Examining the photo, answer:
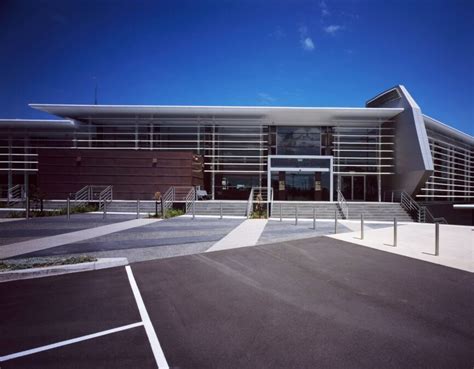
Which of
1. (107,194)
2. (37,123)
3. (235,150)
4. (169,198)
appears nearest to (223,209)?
(169,198)

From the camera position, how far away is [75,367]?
265 cm

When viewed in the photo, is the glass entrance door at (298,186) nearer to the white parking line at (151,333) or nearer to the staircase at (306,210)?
the staircase at (306,210)

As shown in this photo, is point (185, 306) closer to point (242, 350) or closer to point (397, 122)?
point (242, 350)

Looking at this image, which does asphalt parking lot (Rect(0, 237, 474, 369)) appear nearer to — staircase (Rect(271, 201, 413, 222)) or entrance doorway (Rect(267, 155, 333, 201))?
staircase (Rect(271, 201, 413, 222))

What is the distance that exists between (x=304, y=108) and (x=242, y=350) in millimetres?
25481

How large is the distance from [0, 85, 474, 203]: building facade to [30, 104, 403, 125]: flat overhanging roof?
0.11 m

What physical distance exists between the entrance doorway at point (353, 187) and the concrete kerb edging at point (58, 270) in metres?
28.3

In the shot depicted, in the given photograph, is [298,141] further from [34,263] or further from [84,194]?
[34,263]

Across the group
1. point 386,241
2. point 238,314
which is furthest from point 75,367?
point 386,241

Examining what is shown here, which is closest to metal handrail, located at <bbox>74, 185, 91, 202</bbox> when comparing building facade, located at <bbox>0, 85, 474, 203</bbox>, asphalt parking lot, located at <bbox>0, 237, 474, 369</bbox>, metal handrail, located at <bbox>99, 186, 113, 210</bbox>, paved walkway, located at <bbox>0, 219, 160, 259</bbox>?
building facade, located at <bbox>0, 85, 474, 203</bbox>

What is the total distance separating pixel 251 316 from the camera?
3787mm

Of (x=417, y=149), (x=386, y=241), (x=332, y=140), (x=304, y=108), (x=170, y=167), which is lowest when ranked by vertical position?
(x=386, y=241)

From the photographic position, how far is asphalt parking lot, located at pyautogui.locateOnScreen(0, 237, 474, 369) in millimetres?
2832

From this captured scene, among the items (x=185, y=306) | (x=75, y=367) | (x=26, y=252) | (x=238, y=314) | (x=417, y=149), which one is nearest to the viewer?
(x=75, y=367)
